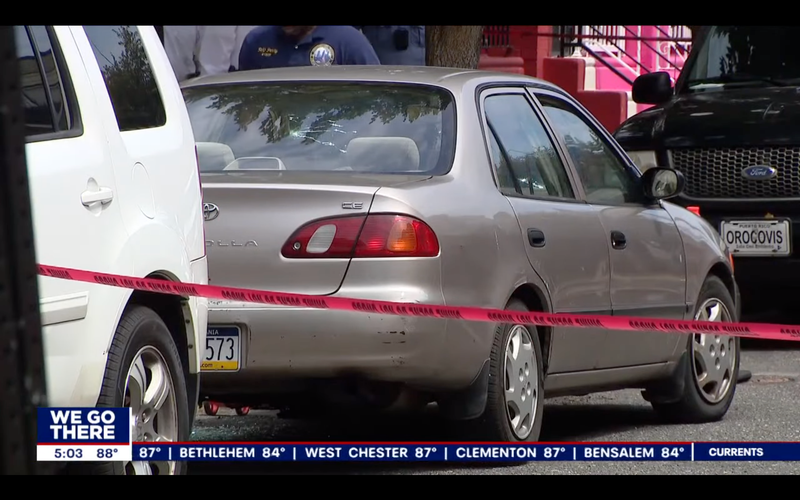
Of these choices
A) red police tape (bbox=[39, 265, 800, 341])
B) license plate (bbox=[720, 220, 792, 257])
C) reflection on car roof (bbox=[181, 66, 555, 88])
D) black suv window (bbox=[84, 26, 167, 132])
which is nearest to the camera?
red police tape (bbox=[39, 265, 800, 341])

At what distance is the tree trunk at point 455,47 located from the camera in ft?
36.6

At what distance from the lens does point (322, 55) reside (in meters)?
9.99

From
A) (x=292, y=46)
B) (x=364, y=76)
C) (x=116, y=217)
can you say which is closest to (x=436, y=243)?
(x=364, y=76)

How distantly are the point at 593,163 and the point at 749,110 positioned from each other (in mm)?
3156

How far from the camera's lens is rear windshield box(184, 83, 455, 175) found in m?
5.86

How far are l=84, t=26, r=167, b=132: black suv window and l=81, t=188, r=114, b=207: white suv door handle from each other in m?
0.33

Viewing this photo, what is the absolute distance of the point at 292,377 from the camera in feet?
17.6

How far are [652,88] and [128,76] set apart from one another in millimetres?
6427

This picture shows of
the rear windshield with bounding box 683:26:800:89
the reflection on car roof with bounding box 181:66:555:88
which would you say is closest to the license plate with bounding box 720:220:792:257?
the rear windshield with bounding box 683:26:800:89

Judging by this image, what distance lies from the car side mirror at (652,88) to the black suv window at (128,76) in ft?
20.2

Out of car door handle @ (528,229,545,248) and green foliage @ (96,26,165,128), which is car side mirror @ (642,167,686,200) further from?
green foliage @ (96,26,165,128)

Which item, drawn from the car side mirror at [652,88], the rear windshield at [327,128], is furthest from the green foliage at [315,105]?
the car side mirror at [652,88]

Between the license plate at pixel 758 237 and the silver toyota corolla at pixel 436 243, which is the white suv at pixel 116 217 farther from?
the license plate at pixel 758 237

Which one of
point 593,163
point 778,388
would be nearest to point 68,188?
point 593,163
